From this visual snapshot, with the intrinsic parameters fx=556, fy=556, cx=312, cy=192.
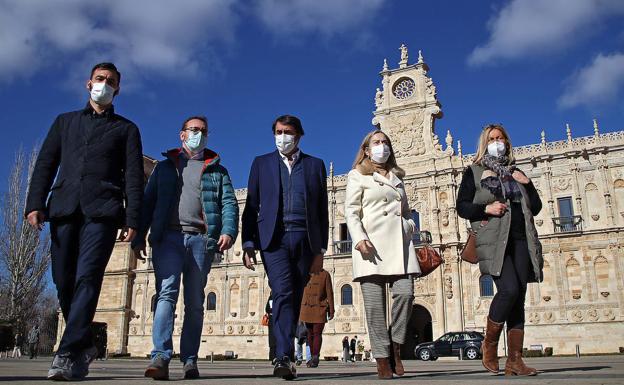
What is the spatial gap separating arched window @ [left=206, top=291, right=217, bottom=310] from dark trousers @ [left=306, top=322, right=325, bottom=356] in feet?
84.0

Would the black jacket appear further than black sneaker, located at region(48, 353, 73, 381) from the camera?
Yes

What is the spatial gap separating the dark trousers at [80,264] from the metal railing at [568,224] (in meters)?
27.6

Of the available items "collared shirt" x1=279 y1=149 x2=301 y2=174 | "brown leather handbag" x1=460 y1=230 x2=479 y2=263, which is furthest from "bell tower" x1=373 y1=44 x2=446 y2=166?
"collared shirt" x1=279 y1=149 x2=301 y2=174

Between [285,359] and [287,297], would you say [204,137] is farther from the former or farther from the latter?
[285,359]

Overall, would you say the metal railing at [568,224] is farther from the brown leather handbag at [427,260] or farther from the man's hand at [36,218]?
the man's hand at [36,218]

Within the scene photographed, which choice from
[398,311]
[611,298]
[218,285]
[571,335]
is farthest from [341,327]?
[398,311]

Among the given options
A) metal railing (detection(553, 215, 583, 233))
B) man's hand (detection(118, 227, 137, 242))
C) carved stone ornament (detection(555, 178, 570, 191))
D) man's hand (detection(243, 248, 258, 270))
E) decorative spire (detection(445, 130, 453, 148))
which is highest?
decorative spire (detection(445, 130, 453, 148))

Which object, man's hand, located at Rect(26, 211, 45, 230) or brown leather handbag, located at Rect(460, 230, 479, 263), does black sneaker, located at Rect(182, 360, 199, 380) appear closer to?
man's hand, located at Rect(26, 211, 45, 230)

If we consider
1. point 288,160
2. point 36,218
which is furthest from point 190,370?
point 288,160

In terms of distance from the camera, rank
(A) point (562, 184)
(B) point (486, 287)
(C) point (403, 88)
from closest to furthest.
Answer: (B) point (486, 287), (A) point (562, 184), (C) point (403, 88)

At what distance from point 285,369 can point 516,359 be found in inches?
85.4

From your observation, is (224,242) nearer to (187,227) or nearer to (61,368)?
(187,227)

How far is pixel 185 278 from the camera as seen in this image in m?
4.98

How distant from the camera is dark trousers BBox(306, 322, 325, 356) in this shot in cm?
987
